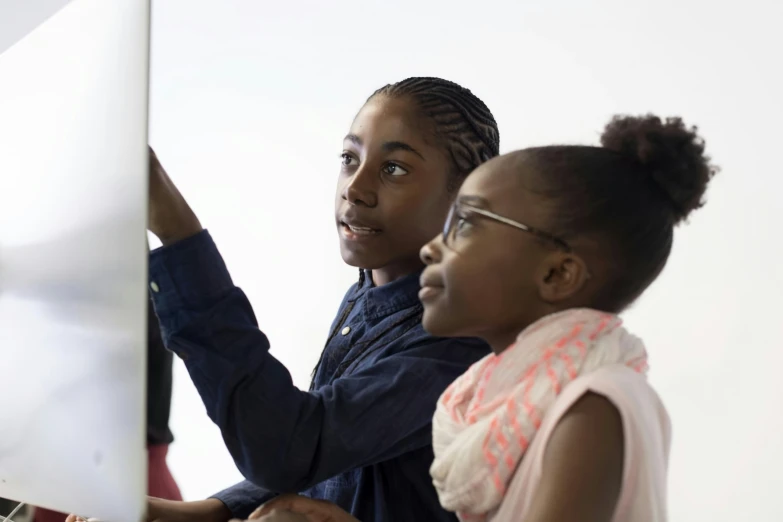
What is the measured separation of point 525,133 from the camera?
143 cm

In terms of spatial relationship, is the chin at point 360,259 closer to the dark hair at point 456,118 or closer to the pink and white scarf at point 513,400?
the dark hair at point 456,118

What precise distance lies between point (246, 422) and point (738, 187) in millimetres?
851

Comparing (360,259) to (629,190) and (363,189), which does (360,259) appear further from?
(629,190)

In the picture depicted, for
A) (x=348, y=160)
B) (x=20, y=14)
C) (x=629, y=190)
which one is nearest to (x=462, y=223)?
(x=629, y=190)

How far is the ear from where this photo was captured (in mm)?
637

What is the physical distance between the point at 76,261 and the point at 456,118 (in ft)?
1.22

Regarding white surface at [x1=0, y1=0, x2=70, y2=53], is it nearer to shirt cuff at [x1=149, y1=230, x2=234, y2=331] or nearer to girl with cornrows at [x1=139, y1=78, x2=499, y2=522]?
girl with cornrows at [x1=139, y1=78, x2=499, y2=522]

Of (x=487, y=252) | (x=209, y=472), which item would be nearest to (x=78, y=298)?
(x=487, y=252)

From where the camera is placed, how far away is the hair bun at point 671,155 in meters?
0.65

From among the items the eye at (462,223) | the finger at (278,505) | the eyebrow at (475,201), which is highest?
the eyebrow at (475,201)

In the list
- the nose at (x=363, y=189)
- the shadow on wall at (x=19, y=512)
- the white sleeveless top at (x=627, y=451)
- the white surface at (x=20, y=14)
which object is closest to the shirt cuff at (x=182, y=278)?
the nose at (x=363, y=189)

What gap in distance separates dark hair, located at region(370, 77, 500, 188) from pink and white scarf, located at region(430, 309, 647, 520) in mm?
250

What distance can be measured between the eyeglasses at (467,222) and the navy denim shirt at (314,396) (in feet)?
0.49

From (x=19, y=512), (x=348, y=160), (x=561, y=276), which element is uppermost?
(x=348, y=160)
